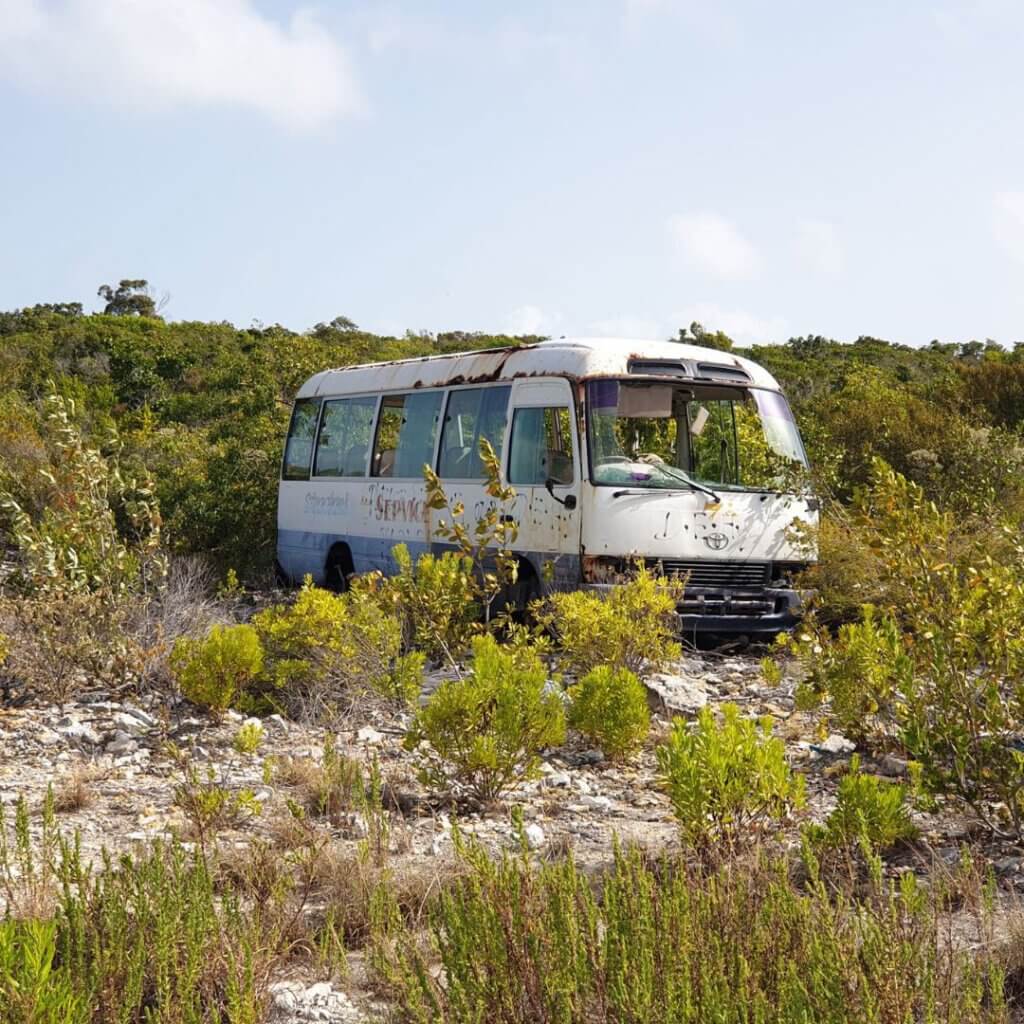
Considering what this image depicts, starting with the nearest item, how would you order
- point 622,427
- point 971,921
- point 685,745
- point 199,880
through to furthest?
point 199,880 < point 971,921 < point 685,745 < point 622,427

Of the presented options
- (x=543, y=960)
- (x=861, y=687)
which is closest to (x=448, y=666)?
(x=861, y=687)

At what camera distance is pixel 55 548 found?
923 cm

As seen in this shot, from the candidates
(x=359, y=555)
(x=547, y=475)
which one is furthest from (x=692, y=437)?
(x=359, y=555)

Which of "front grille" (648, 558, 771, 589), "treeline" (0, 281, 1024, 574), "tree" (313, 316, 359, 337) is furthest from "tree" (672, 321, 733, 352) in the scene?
"tree" (313, 316, 359, 337)

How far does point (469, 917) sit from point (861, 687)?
10.3ft

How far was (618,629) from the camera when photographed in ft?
28.3

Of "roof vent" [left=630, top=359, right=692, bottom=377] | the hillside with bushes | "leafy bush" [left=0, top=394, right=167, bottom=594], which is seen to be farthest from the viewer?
"roof vent" [left=630, top=359, right=692, bottom=377]

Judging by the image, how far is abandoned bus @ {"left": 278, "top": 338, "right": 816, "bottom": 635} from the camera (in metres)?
10.2

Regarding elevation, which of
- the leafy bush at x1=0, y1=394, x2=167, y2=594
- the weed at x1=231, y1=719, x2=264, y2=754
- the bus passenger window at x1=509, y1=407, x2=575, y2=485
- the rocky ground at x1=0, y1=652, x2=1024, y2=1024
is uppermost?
the bus passenger window at x1=509, y1=407, x2=575, y2=485

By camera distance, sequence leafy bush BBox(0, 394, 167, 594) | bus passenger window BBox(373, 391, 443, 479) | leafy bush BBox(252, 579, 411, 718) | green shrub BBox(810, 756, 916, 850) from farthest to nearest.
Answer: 1. bus passenger window BBox(373, 391, 443, 479)
2. leafy bush BBox(0, 394, 167, 594)
3. leafy bush BBox(252, 579, 411, 718)
4. green shrub BBox(810, 756, 916, 850)

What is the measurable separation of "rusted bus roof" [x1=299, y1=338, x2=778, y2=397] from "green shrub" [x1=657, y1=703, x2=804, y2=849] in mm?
5812

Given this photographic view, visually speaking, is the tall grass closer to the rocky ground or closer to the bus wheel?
the rocky ground

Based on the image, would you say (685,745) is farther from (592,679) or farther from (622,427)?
(622,427)

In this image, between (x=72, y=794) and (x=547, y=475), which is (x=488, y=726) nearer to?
(x=72, y=794)
